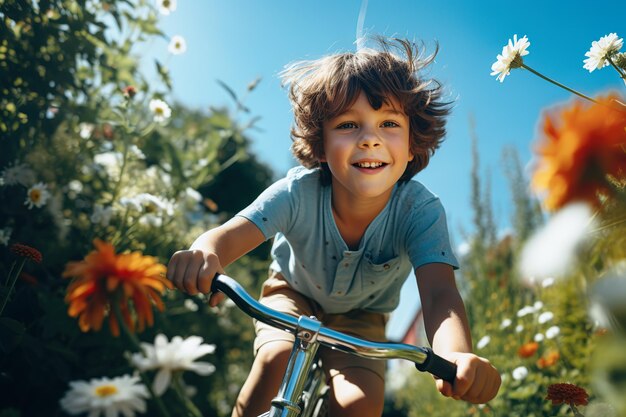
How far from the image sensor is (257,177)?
1011 centimetres

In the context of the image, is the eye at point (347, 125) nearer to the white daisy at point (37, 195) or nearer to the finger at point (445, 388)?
the finger at point (445, 388)

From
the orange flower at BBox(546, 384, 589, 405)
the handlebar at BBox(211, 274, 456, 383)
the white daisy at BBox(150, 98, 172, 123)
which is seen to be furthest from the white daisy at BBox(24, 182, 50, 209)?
the orange flower at BBox(546, 384, 589, 405)

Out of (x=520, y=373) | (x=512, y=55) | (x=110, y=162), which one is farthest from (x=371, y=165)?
(x=110, y=162)

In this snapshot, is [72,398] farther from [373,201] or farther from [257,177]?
[257,177]

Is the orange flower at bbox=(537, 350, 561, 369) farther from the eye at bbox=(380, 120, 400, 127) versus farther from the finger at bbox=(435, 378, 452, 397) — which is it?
the finger at bbox=(435, 378, 452, 397)

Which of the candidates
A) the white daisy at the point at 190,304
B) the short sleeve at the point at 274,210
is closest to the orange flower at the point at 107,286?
the short sleeve at the point at 274,210

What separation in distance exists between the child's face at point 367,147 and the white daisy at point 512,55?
396 mm

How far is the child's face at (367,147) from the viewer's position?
179 centimetres

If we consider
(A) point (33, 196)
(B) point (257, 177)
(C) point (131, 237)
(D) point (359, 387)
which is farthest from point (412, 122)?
(B) point (257, 177)

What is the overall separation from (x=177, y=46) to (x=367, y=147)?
1.59 m

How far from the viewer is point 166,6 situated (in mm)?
2885

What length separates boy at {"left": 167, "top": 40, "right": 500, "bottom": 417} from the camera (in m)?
1.63

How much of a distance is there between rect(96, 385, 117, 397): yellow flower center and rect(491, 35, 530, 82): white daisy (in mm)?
1206

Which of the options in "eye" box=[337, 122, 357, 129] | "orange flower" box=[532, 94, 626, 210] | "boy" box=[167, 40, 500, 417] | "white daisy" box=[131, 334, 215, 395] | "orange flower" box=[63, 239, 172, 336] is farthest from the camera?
"eye" box=[337, 122, 357, 129]
